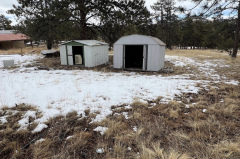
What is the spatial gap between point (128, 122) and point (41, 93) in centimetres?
342

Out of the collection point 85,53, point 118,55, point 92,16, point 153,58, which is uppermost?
point 92,16

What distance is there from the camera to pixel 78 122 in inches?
138

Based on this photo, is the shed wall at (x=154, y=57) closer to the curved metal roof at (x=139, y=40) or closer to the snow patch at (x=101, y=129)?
the curved metal roof at (x=139, y=40)

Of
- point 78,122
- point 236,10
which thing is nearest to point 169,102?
point 78,122

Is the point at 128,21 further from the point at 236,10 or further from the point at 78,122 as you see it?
the point at 236,10

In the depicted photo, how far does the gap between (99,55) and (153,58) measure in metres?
4.30

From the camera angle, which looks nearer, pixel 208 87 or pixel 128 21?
pixel 208 87

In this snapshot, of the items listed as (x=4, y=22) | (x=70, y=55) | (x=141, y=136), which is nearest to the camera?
(x=141, y=136)

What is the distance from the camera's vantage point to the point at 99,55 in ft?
38.0

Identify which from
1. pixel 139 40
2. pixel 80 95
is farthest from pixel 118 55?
pixel 80 95

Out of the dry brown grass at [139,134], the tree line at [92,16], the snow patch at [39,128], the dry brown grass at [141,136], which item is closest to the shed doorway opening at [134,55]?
the tree line at [92,16]

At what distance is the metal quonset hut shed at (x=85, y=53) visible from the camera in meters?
10.5

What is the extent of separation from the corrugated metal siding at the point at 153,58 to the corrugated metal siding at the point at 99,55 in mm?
3935

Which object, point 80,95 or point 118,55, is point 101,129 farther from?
point 118,55
